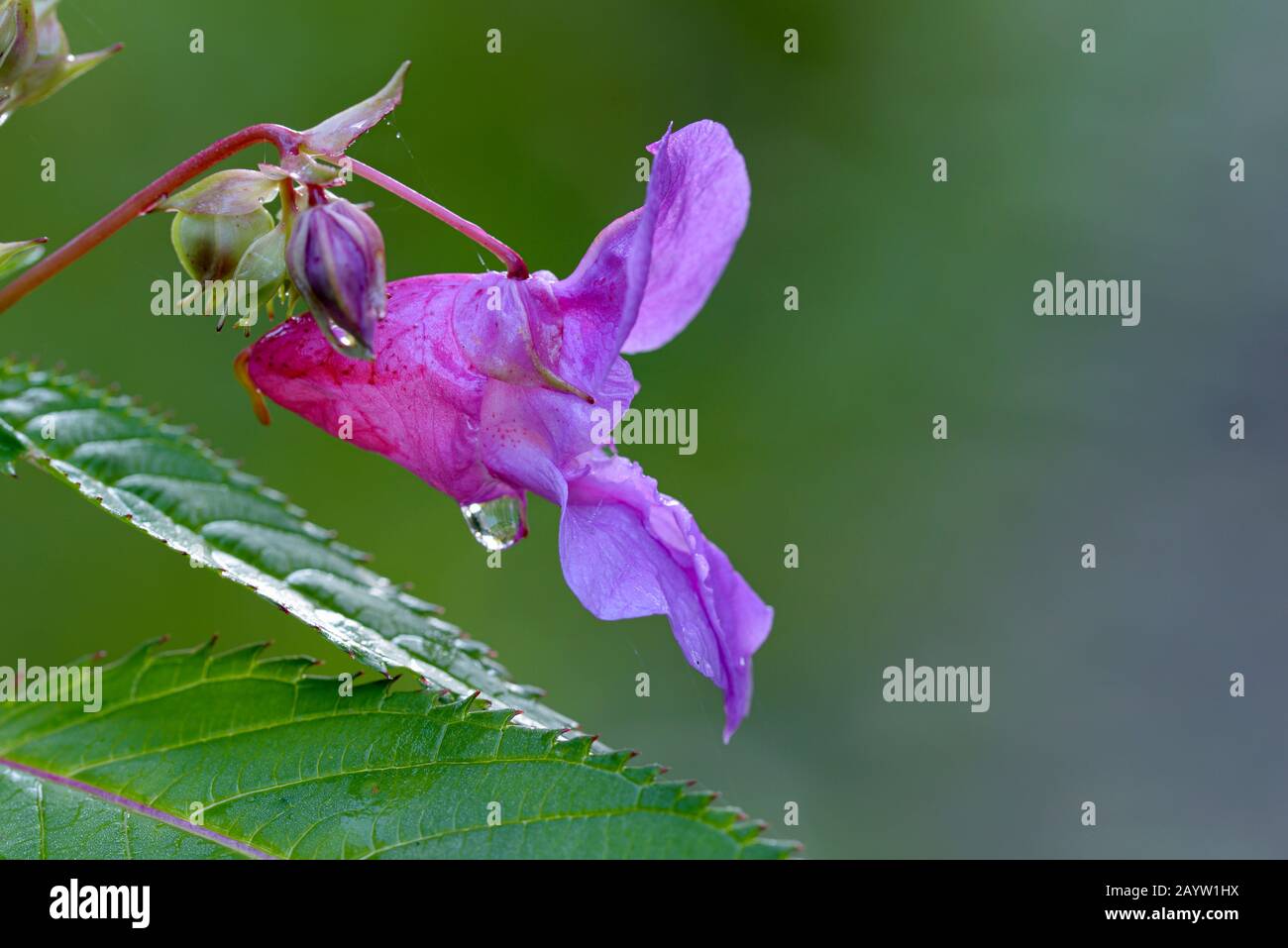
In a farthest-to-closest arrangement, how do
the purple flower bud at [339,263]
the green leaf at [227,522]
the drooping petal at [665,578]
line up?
the green leaf at [227,522], the drooping petal at [665,578], the purple flower bud at [339,263]

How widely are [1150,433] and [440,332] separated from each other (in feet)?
13.2

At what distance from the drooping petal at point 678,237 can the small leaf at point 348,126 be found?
241 millimetres

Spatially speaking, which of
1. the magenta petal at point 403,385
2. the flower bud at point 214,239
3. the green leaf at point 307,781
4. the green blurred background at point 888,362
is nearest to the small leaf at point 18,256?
the flower bud at point 214,239

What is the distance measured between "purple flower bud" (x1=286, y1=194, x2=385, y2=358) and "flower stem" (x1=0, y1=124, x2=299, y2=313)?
9 cm

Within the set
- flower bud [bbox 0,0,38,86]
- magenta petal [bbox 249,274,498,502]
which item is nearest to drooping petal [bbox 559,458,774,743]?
magenta petal [bbox 249,274,498,502]

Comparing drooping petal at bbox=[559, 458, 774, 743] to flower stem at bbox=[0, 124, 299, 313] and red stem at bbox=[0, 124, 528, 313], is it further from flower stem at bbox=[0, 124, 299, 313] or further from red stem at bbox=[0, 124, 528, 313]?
flower stem at bbox=[0, 124, 299, 313]

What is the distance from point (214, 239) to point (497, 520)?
0.40 meters

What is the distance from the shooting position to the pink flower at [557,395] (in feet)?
4.22

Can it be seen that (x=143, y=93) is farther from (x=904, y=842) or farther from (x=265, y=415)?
(x=904, y=842)

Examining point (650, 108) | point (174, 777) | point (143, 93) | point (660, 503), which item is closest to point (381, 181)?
point (660, 503)

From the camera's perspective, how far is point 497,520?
141 cm

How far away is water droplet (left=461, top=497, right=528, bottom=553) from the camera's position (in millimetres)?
1389

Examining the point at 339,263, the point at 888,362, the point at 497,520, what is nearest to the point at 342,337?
the point at 339,263

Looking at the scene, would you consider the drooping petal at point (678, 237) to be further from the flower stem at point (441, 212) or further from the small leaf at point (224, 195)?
the small leaf at point (224, 195)
